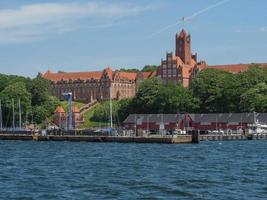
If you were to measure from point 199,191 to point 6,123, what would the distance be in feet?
427

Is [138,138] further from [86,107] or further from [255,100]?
[86,107]

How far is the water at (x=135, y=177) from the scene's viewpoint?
3956 cm

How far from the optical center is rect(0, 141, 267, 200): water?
39.6 meters

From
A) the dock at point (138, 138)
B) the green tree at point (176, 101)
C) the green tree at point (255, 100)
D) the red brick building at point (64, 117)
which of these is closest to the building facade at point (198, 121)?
the green tree at point (255, 100)

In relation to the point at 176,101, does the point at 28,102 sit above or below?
above

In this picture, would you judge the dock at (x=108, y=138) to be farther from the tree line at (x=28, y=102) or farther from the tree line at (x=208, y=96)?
the tree line at (x=28, y=102)

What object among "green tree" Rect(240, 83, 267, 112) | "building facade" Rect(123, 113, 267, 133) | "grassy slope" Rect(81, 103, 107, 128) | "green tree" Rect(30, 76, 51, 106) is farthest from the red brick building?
"green tree" Rect(240, 83, 267, 112)

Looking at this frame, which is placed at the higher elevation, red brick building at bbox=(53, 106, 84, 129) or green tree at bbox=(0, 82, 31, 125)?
green tree at bbox=(0, 82, 31, 125)

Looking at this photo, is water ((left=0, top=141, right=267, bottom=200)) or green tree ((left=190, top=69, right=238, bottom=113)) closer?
water ((left=0, top=141, right=267, bottom=200))

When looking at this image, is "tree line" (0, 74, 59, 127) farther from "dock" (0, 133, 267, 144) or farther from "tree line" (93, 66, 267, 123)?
"dock" (0, 133, 267, 144)

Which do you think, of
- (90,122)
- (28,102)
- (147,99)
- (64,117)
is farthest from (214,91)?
(28,102)

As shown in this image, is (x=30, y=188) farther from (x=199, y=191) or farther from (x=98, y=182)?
(x=199, y=191)

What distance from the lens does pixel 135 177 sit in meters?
47.5

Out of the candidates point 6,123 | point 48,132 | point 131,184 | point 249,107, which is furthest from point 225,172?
point 6,123
